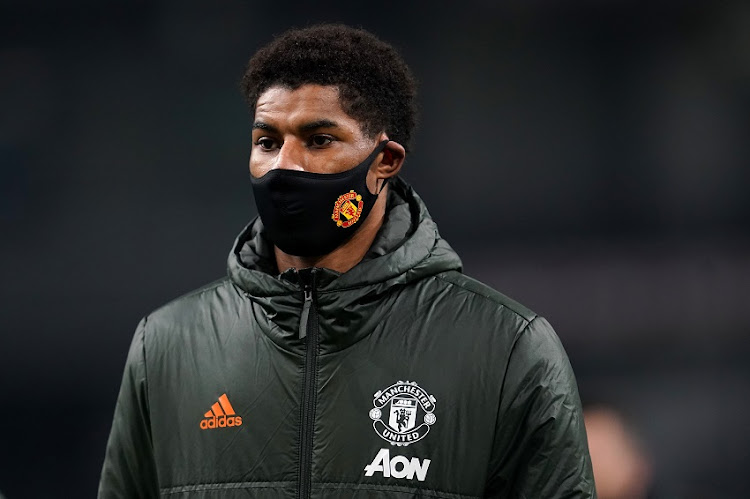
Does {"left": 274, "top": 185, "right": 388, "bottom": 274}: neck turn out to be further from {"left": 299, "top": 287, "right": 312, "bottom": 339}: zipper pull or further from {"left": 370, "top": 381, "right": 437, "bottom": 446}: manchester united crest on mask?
{"left": 370, "top": 381, "right": 437, "bottom": 446}: manchester united crest on mask

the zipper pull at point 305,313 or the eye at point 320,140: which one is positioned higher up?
the eye at point 320,140

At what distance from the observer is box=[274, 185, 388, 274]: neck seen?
1961mm

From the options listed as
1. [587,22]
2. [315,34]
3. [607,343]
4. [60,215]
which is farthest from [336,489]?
[587,22]

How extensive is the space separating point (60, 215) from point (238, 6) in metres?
0.95

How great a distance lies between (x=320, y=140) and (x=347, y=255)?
22 cm

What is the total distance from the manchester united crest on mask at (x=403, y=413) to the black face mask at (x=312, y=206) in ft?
0.97

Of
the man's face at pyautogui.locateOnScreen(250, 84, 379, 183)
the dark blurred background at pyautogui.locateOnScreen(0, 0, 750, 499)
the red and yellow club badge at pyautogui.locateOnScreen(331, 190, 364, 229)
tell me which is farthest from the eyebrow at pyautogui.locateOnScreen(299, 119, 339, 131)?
the dark blurred background at pyautogui.locateOnScreen(0, 0, 750, 499)

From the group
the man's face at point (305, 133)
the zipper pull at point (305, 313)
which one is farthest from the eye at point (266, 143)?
the zipper pull at point (305, 313)

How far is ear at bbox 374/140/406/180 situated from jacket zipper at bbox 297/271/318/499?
254 mm

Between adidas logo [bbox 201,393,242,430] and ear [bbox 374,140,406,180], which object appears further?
ear [bbox 374,140,406,180]

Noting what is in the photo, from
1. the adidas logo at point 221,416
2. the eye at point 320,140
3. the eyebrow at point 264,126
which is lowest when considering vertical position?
the adidas logo at point 221,416

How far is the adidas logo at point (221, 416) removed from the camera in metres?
1.88

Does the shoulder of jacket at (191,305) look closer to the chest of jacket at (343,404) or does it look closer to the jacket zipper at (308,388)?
the chest of jacket at (343,404)

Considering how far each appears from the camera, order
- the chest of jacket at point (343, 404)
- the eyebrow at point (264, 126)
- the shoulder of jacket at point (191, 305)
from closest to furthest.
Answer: the chest of jacket at point (343, 404), the eyebrow at point (264, 126), the shoulder of jacket at point (191, 305)
